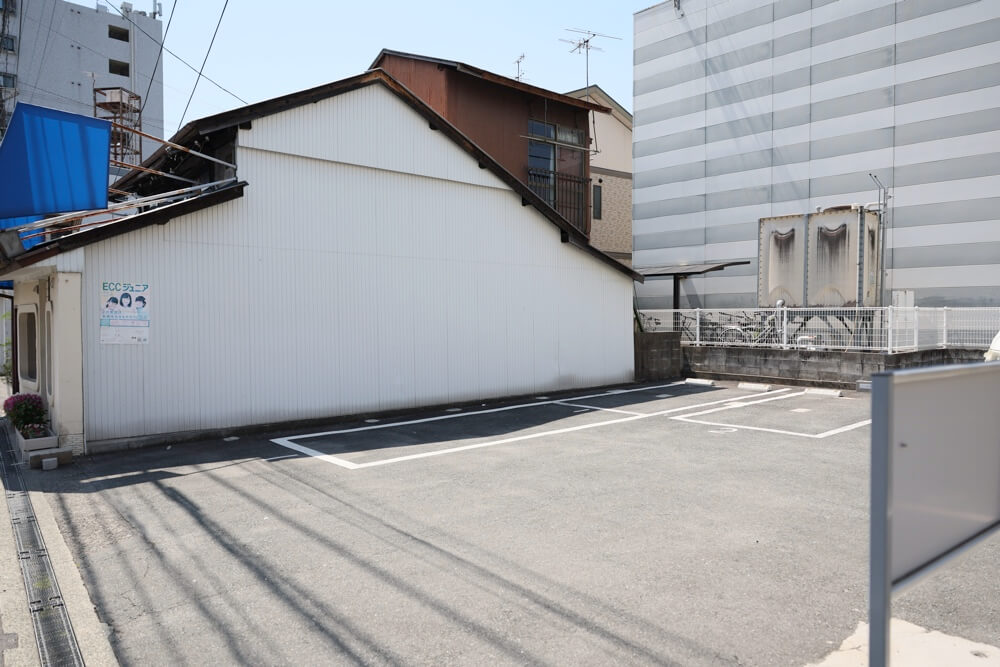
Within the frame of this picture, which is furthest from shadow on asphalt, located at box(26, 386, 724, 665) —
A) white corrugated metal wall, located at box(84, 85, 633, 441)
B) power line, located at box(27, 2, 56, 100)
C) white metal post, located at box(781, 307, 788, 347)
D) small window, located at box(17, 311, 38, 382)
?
power line, located at box(27, 2, 56, 100)

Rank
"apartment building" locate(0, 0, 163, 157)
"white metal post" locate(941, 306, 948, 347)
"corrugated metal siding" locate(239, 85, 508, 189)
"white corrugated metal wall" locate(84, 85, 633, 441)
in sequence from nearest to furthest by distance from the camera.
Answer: "white corrugated metal wall" locate(84, 85, 633, 441), "corrugated metal siding" locate(239, 85, 508, 189), "white metal post" locate(941, 306, 948, 347), "apartment building" locate(0, 0, 163, 157)

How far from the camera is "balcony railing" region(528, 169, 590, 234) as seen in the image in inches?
669

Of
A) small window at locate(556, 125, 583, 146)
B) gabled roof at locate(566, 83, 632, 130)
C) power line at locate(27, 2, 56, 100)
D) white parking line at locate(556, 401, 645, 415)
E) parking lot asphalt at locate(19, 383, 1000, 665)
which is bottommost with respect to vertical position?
parking lot asphalt at locate(19, 383, 1000, 665)

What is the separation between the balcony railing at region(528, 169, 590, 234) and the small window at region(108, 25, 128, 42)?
35804 mm

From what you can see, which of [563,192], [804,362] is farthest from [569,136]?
[804,362]

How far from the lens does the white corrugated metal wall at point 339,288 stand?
8.83 metres

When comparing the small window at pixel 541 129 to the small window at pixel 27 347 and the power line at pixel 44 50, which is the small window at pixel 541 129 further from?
the power line at pixel 44 50

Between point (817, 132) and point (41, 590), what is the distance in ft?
71.9

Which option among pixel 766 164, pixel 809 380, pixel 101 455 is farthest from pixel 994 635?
pixel 766 164

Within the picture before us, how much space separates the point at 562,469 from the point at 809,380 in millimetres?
10005

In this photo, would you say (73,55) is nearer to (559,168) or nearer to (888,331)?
(559,168)

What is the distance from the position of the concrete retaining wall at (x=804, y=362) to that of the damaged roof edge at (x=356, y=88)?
4.01m

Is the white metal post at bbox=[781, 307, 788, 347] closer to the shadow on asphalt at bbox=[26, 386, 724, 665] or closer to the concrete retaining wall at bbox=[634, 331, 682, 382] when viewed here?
the concrete retaining wall at bbox=[634, 331, 682, 382]

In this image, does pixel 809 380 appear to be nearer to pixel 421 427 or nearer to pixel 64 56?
pixel 421 427
